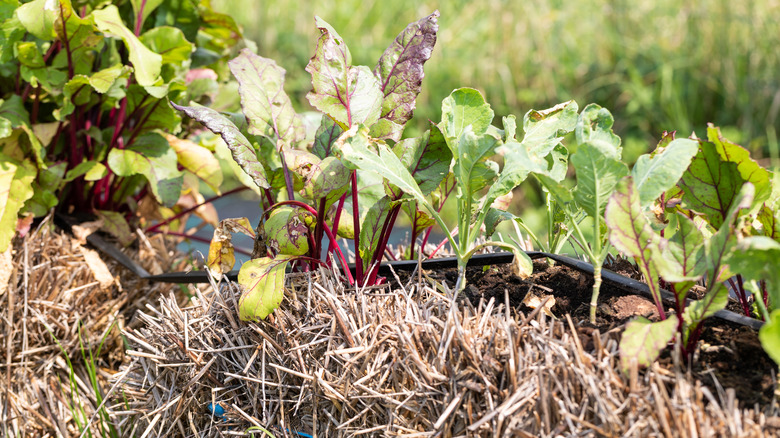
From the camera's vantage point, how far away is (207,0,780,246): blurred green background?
404cm

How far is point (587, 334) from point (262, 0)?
604 cm

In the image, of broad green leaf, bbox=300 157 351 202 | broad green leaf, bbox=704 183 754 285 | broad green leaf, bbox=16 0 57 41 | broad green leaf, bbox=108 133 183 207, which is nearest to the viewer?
broad green leaf, bbox=704 183 754 285

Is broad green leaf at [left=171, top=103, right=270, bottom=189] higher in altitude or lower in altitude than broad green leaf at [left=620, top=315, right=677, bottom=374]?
lower

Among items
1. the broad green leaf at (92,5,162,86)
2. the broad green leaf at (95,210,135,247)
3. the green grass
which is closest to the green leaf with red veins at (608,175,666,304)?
the broad green leaf at (92,5,162,86)

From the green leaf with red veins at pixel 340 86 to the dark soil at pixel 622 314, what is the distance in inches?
11.6

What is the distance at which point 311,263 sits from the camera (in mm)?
1125

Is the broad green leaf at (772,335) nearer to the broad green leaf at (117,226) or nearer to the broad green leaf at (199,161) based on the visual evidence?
the broad green leaf at (199,161)

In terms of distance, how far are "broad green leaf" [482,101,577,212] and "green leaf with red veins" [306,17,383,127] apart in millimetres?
228

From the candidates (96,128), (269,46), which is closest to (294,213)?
(96,128)

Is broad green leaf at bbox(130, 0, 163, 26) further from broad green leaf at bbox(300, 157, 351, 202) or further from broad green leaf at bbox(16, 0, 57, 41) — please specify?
broad green leaf at bbox(300, 157, 351, 202)

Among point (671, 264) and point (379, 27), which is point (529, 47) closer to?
point (379, 27)

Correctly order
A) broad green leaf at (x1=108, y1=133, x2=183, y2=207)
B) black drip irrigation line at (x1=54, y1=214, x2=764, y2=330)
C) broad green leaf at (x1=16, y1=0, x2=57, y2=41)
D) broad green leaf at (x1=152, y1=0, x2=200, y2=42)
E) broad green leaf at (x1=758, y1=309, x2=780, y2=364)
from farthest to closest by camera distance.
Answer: broad green leaf at (x1=152, y1=0, x2=200, y2=42), broad green leaf at (x1=108, y1=133, x2=183, y2=207), broad green leaf at (x1=16, y1=0, x2=57, y2=41), black drip irrigation line at (x1=54, y1=214, x2=764, y2=330), broad green leaf at (x1=758, y1=309, x2=780, y2=364)

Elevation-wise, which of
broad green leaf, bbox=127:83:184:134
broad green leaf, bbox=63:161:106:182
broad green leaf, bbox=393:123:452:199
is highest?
broad green leaf, bbox=393:123:452:199

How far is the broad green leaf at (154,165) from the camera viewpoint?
4.93ft
